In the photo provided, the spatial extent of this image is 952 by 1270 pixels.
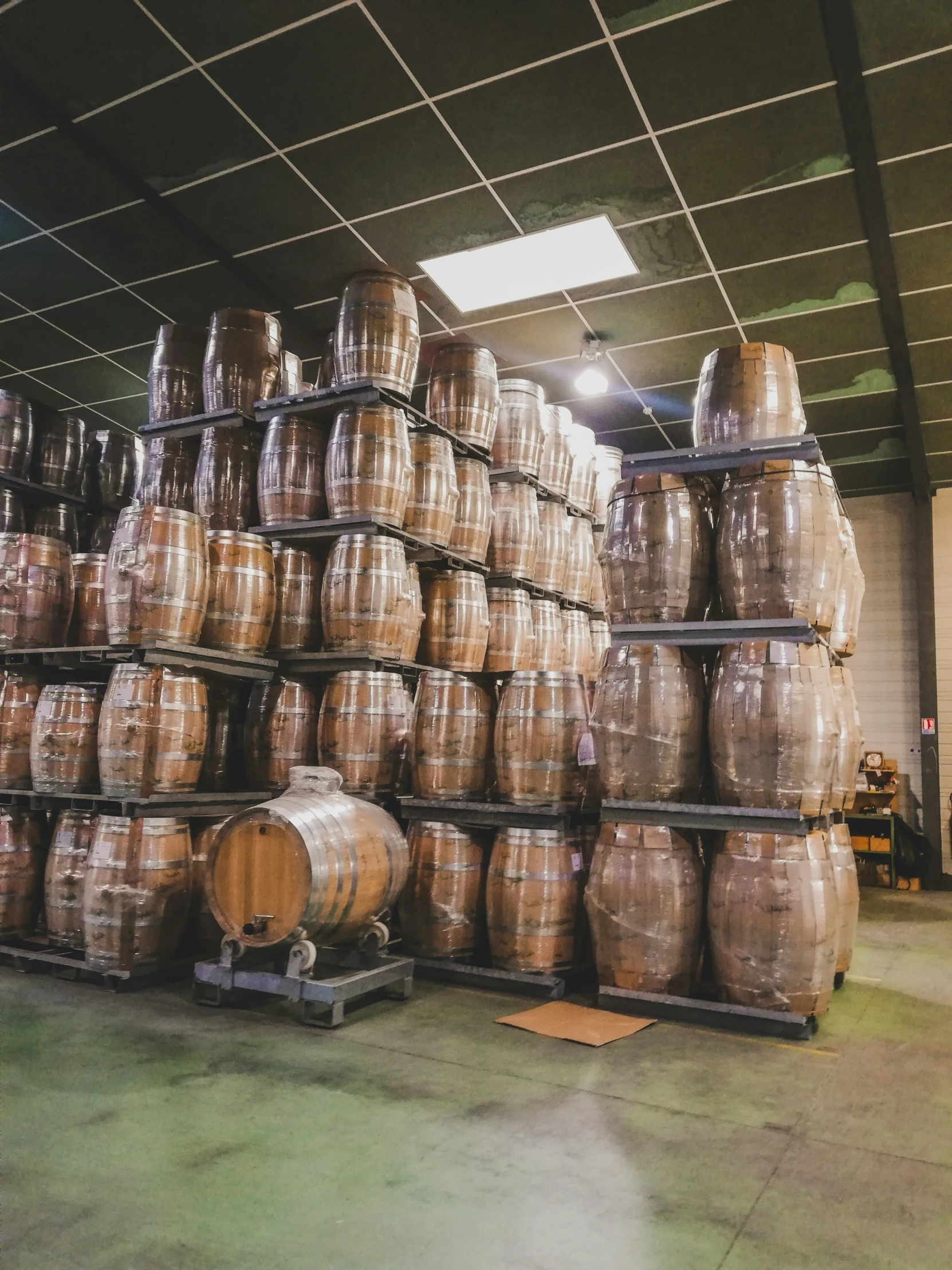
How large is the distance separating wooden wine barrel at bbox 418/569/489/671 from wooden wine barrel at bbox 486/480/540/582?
0.61 m

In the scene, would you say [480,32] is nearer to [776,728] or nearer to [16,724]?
[776,728]

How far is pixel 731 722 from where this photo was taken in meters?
4.62

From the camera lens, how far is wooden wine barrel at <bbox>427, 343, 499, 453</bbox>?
6.80 meters

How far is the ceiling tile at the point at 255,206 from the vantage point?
6598mm

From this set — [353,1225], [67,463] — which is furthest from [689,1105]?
[67,463]

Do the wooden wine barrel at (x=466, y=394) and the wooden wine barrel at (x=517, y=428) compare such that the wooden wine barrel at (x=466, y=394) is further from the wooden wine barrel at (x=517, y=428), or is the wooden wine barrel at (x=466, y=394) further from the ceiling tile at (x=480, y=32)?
the ceiling tile at (x=480, y=32)

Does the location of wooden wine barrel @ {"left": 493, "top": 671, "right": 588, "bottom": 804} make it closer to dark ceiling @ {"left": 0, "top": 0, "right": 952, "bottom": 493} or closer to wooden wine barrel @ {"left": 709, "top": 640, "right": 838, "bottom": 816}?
wooden wine barrel @ {"left": 709, "top": 640, "right": 838, "bottom": 816}

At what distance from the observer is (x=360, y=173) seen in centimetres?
648

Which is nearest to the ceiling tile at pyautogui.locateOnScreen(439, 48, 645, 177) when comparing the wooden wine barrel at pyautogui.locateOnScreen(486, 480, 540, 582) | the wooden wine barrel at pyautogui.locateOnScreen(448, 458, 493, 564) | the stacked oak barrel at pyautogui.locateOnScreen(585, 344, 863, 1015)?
the stacked oak barrel at pyautogui.locateOnScreen(585, 344, 863, 1015)

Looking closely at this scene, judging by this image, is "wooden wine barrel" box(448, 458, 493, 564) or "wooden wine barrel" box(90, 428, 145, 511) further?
"wooden wine barrel" box(90, 428, 145, 511)

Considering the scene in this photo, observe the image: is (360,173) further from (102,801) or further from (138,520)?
(102,801)

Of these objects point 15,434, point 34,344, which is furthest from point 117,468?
point 34,344

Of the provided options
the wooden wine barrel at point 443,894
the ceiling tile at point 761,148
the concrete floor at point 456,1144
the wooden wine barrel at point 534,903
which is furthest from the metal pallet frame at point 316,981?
the ceiling tile at point 761,148

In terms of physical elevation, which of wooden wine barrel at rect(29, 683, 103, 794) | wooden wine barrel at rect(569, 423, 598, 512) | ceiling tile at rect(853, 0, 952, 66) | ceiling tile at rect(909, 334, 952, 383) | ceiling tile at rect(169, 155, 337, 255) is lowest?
wooden wine barrel at rect(29, 683, 103, 794)
